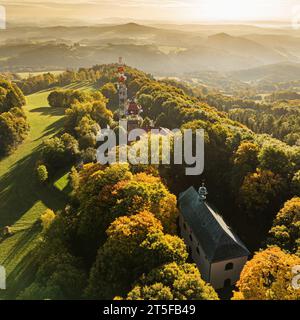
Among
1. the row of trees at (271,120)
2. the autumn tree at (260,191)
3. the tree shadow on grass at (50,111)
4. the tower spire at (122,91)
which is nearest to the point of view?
the autumn tree at (260,191)

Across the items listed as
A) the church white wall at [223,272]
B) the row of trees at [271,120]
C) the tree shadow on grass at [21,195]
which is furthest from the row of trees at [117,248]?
the row of trees at [271,120]

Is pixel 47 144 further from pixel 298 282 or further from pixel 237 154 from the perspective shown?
pixel 298 282

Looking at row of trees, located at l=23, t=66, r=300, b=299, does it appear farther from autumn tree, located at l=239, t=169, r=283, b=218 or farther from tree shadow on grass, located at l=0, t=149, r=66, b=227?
tree shadow on grass, located at l=0, t=149, r=66, b=227

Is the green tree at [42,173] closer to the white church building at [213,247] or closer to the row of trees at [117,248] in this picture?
the row of trees at [117,248]

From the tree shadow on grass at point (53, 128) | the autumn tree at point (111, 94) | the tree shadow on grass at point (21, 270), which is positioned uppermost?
the autumn tree at point (111, 94)

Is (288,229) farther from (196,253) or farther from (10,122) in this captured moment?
(10,122)

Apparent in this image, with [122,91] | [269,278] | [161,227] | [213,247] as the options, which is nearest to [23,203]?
[161,227]

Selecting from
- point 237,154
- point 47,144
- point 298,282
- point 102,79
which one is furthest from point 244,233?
point 102,79
